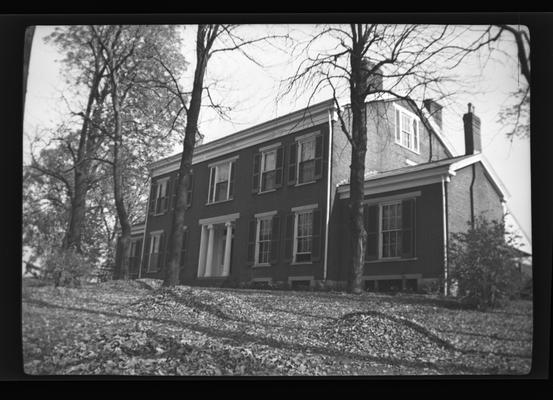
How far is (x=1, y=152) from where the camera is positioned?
6.75m

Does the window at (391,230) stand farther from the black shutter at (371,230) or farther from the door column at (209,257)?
the door column at (209,257)

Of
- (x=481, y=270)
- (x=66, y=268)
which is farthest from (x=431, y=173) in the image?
(x=66, y=268)

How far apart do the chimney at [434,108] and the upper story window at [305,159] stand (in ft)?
4.39

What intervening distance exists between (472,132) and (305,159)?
2.03m

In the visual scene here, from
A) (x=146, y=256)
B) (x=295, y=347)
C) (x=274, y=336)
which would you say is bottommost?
(x=295, y=347)

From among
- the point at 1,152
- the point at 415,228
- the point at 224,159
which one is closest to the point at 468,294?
the point at 415,228

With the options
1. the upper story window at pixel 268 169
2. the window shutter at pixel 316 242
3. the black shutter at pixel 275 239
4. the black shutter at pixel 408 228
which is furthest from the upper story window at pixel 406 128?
the black shutter at pixel 275 239

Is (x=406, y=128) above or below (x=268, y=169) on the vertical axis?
above

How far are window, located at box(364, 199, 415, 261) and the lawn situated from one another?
20.6 inches

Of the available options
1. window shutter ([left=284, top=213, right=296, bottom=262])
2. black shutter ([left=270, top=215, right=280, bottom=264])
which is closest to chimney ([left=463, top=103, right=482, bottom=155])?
window shutter ([left=284, top=213, right=296, bottom=262])

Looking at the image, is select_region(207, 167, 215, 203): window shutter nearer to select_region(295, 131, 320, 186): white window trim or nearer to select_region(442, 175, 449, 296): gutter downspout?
select_region(295, 131, 320, 186): white window trim

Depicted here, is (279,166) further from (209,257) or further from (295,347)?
(295,347)

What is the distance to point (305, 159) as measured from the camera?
6.98 metres

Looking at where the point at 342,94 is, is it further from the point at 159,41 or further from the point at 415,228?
the point at 159,41
